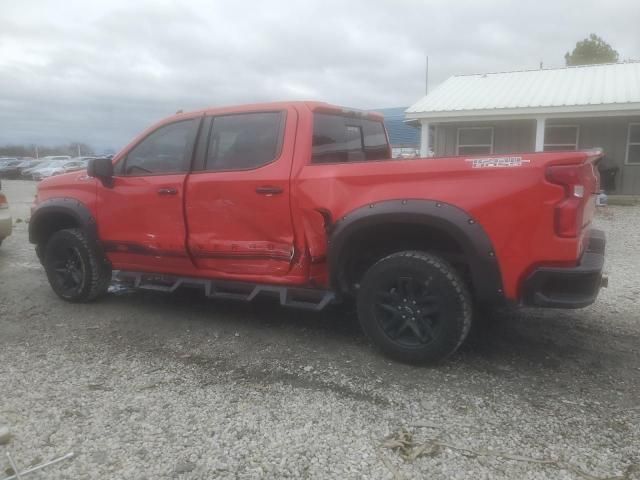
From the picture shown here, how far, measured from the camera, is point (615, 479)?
2494mm

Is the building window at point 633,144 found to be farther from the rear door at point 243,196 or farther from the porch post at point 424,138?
the rear door at point 243,196

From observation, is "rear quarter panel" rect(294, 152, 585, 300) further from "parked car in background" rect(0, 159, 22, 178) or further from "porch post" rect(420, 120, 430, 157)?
"parked car in background" rect(0, 159, 22, 178)

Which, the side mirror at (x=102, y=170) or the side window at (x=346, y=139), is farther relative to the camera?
the side mirror at (x=102, y=170)

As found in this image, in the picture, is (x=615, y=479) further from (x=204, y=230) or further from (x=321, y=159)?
(x=204, y=230)

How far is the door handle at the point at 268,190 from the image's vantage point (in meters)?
4.03

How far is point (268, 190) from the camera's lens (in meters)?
4.06

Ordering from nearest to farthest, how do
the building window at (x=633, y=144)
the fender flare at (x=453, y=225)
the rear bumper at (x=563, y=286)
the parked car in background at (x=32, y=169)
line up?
the rear bumper at (x=563, y=286) → the fender flare at (x=453, y=225) → the building window at (x=633, y=144) → the parked car in background at (x=32, y=169)

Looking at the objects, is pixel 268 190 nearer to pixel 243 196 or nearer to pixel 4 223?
pixel 243 196

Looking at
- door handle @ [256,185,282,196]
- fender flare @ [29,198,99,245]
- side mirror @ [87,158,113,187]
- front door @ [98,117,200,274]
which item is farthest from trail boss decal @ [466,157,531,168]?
fender flare @ [29,198,99,245]

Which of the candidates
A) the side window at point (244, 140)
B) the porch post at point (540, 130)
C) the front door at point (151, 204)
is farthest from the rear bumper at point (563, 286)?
the porch post at point (540, 130)

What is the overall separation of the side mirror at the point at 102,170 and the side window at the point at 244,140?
1.03 meters

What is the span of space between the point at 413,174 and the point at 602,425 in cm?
181

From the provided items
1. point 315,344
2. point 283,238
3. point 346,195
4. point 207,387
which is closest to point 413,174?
point 346,195

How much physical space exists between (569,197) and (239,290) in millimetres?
2601
